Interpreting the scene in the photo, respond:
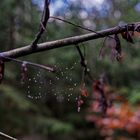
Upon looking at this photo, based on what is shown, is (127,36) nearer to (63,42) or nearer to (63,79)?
(63,42)

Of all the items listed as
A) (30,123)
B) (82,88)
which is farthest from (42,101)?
(82,88)

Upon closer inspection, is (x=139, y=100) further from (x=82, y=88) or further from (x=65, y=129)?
(x=82, y=88)

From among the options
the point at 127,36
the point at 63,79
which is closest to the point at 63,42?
the point at 127,36

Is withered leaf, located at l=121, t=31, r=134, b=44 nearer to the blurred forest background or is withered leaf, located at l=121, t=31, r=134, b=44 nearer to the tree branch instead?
the tree branch

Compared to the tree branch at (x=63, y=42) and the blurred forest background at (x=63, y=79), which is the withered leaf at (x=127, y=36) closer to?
the tree branch at (x=63, y=42)

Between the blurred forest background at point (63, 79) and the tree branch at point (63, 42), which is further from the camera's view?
the blurred forest background at point (63, 79)

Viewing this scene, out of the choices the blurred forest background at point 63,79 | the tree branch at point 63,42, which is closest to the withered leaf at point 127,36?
the tree branch at point 63,42

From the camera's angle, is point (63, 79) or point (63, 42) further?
point (63, 79)

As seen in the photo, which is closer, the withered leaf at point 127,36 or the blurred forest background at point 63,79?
the withered leaf at point 127,36
